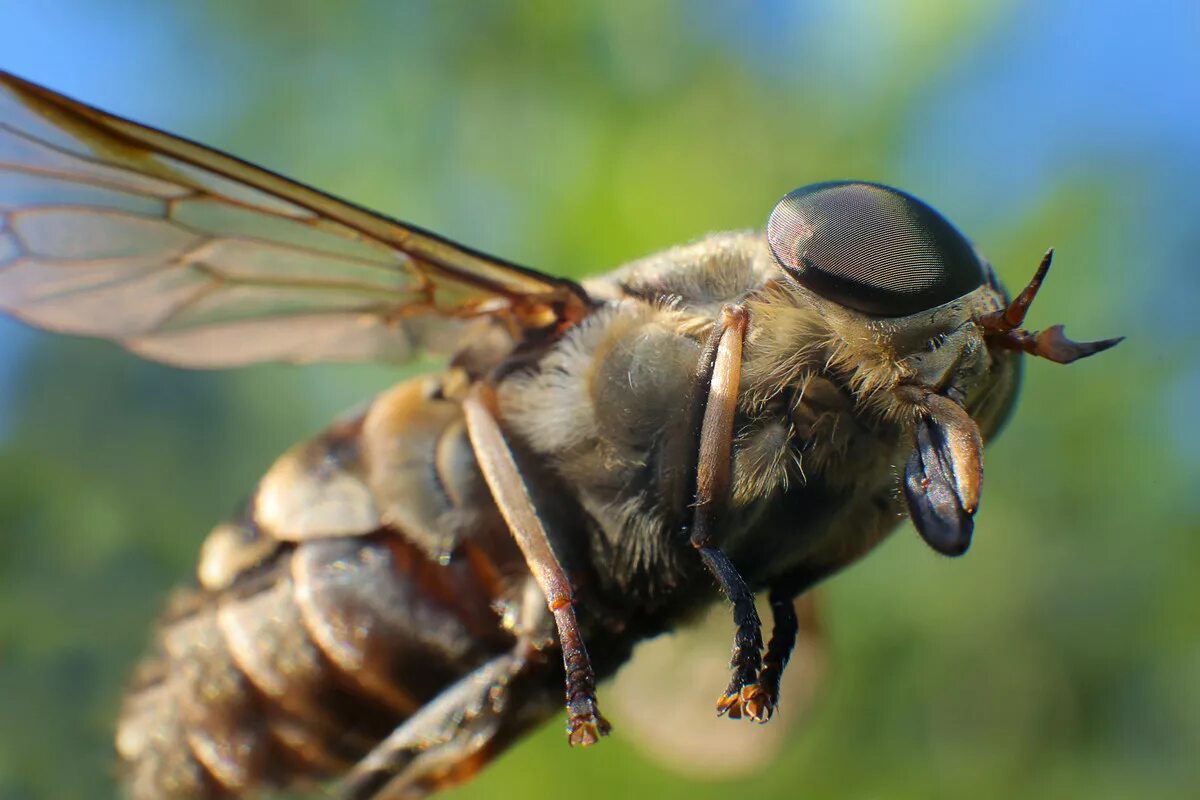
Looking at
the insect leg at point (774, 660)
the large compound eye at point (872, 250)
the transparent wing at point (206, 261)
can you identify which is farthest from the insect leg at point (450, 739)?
the large compound eye at point (872, 250)

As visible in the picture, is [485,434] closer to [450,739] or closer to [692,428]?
[692,428]

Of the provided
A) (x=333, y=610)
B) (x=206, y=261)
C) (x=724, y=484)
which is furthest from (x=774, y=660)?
(x=206, y=261)

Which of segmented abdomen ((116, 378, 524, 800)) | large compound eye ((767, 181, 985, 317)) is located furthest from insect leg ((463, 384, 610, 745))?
large compound eye ((767, 181, 985, 317))

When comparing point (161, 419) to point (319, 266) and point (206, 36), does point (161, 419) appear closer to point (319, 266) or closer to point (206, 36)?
point (206, 36)

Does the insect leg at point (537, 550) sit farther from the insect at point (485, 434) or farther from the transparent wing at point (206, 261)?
the transparent wing at point (206, 261)

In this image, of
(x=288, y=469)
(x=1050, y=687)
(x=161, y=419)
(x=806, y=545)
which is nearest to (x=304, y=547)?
(x=288, y=469)

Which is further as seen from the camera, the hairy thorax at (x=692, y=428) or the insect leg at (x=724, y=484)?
the hairy thorax at (x=692, y=428)
